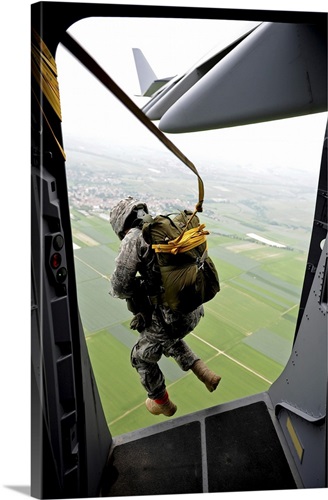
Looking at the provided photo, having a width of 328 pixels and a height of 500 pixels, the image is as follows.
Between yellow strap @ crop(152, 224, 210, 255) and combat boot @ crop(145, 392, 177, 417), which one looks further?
combat boot @ crop(145, 392, 177, 417)

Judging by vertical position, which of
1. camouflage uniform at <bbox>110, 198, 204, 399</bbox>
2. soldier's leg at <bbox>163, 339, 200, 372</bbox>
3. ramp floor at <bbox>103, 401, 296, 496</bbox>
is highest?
camouflage uniform at <bbox>110, 198, 204, 399</bbox>

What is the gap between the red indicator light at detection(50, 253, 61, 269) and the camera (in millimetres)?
1567

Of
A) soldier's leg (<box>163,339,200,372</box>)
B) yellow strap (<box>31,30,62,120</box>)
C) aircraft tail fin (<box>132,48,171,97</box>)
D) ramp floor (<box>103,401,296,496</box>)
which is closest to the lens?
yellow strap (<box>31,30,62,120</box>)

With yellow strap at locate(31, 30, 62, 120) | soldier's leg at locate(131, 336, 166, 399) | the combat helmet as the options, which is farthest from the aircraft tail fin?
soldier's leg at locate(131, 336, 166, 399)

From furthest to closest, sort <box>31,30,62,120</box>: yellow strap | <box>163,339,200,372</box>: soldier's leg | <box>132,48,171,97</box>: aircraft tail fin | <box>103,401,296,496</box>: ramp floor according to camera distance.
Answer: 1. <box>163,339,200,372</box>: soldier's leg
2. <box>103,401,296,496</box>: ramp floor
3. <box>132,48,171,97</box>: aircraft tail fin
4. <box>31,30,62,120</box>: yellow strap

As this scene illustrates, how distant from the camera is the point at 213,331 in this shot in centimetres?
213

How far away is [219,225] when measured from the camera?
6.13ft

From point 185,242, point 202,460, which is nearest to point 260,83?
point 185,242

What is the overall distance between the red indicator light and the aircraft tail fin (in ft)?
2.94

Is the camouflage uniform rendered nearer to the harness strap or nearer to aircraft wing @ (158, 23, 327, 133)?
the harness strap

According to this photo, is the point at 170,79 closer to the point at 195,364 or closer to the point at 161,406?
the point at 195,364

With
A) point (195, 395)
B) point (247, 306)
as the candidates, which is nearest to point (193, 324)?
point (247, 306)

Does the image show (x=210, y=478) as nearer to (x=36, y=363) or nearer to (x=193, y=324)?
(x=193, y=324)

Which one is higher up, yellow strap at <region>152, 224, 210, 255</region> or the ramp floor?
yellow strap at <region>152, 224, 210, 255</region>
